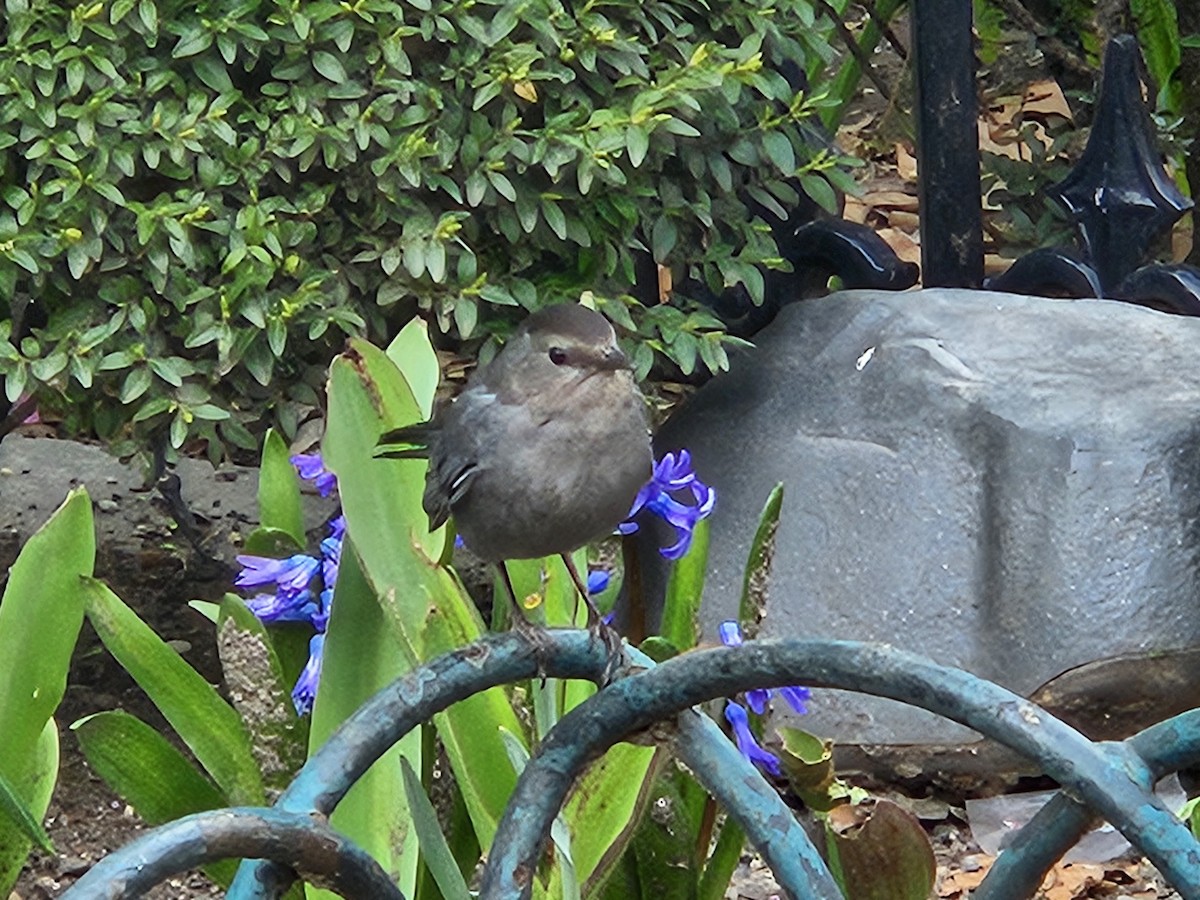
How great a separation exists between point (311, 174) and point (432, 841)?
174cm

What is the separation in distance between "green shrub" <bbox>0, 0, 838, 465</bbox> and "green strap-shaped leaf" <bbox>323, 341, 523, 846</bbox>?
38.2 inches

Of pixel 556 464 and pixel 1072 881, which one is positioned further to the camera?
pixel 1072 881

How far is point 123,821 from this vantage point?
3344 millimetres

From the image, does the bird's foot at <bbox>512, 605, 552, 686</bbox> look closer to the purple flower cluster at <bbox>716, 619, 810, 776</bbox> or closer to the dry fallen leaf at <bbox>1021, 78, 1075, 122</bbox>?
the purple flower cluster at <bbox>716, 619, 810, 776</bbox>

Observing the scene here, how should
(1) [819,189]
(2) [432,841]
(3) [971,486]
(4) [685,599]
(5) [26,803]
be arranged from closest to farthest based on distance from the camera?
(2) [432,841]
(5) [26,803]
(4) [685,599]
(3) [971,486]
(1) [819,189]

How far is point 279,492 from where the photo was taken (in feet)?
8.49

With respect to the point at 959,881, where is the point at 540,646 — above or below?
above

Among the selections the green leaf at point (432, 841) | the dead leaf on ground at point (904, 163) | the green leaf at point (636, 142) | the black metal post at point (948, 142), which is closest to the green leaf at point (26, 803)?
the green leaf at point (432, 841)

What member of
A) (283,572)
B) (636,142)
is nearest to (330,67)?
(636,142)

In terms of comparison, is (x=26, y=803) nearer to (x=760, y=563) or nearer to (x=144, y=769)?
(x=144, y=769)

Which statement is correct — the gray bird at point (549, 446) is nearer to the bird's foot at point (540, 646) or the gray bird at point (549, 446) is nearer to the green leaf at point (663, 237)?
the bird's foot at point (540, 646)

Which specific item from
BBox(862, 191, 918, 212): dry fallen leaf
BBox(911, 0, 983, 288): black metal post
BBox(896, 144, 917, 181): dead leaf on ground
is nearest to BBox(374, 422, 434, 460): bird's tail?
BBox(911, 0, 983, 288): black metal post

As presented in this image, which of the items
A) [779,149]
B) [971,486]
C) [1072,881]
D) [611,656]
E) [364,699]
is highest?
[611,656]

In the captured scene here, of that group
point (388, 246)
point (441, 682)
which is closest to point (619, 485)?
point (441, 682)
